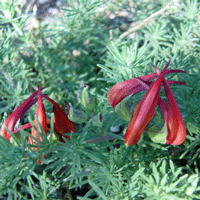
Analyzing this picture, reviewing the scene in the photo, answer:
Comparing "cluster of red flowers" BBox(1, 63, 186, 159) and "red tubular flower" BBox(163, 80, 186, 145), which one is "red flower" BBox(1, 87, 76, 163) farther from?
"red tubular flower" BBox(163, 80, 186, 145)

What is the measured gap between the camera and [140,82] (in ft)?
3.39

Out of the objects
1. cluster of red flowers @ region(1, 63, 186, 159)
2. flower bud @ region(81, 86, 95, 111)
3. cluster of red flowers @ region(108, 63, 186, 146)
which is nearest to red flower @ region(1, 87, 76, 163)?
cluster of red flowers @ region(1, 63, 186, 159)

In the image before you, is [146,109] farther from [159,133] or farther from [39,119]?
[39,119]

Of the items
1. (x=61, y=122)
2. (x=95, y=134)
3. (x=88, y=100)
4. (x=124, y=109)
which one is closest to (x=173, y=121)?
(x=124, y=109)

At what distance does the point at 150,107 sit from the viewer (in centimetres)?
97

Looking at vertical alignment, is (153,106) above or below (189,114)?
above

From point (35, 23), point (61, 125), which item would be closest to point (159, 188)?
point (61, 125)

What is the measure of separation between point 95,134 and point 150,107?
2.35 ft

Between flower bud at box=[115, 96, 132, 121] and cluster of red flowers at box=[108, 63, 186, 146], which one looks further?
flower bud at box=[115, 96, 132, 121]

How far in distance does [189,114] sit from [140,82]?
2.57ft

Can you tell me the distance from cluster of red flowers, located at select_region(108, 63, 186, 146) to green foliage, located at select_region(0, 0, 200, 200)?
0.19m

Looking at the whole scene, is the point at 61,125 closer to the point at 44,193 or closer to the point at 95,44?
the point at 44,193

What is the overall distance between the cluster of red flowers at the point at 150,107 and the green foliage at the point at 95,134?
193mm

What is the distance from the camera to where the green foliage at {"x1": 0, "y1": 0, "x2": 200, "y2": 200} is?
3.74ft
